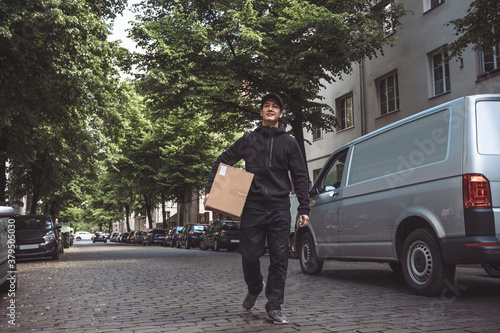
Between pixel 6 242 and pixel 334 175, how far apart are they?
4933 millimetres

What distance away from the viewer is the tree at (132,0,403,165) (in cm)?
1669

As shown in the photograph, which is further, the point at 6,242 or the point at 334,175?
the point at 334,175

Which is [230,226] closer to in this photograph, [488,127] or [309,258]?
[309,258]

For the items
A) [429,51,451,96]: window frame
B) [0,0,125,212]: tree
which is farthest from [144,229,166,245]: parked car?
[429,51,451,96]: window frame

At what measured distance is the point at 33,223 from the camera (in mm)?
18656

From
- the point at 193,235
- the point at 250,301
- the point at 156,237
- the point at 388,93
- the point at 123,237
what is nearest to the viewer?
the point at 250,301

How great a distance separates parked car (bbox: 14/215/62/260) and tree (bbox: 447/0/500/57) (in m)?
13.9

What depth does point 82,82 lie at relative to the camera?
46.6 feet

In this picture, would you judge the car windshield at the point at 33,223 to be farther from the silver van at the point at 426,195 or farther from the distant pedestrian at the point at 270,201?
the distant pedestrian at the point at 270,201

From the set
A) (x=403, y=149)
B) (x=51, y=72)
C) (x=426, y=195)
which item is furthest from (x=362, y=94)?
(x=426, y=195)

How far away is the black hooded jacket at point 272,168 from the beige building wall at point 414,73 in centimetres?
1225

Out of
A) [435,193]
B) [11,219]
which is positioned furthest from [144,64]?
[435,193]

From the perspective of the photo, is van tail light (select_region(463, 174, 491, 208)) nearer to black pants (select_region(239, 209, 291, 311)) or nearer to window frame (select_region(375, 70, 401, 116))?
black pants (select_region(239, 209, 291, 311))

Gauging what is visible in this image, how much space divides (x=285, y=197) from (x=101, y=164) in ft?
74.6
